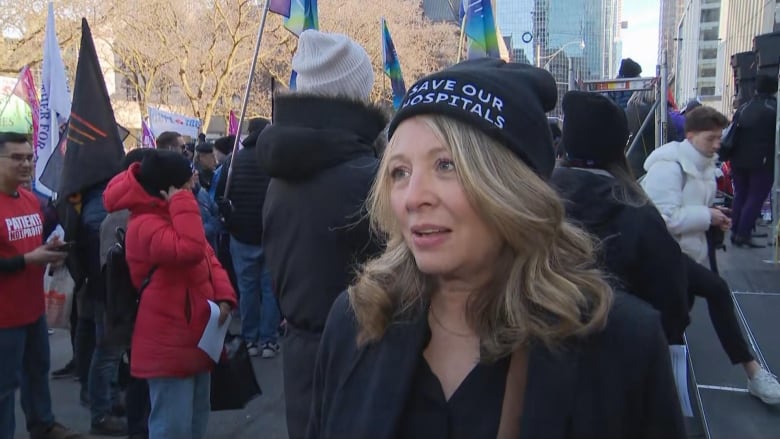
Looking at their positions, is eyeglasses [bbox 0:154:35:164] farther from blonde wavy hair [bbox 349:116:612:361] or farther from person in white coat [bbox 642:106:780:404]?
person in white coat [bbox 642:106:780:404]

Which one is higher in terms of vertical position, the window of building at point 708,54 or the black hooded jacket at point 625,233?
the window of building at point 708,54

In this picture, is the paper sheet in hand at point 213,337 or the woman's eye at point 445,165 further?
the paper sheet in hand at point 213,337

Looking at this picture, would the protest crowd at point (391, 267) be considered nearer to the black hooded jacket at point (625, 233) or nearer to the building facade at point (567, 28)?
the black hooded jacket at point (625, 233)

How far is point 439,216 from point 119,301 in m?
2.93

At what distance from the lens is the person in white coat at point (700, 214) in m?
4.14

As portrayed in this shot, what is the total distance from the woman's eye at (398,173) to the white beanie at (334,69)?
1.46m

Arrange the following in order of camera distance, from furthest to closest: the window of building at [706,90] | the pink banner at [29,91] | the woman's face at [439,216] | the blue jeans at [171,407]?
1. the window of building at [706,90]
2. the pink banner at [29,91]
3. the blue jeans at [171,407]
4. the woman's face at [439,216]

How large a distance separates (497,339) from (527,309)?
9 centimetres

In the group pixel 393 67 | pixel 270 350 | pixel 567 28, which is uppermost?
pixel 567 28

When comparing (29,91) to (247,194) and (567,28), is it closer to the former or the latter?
(247,194)

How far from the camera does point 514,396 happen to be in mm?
1324

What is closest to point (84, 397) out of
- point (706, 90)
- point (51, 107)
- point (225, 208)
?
point (225, 208)

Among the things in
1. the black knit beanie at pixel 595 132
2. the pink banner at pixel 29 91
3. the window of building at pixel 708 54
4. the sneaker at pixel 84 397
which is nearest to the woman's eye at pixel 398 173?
the black knit beanie at pixel 595 132

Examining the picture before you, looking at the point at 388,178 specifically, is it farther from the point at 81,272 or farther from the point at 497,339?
the point at 81,272
